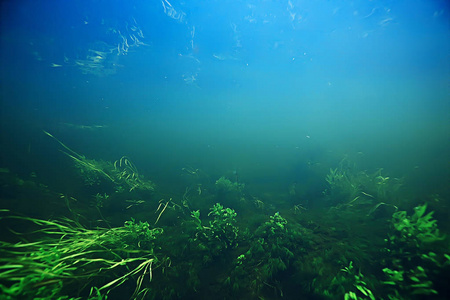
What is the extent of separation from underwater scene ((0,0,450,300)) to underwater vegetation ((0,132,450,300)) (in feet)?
0.08

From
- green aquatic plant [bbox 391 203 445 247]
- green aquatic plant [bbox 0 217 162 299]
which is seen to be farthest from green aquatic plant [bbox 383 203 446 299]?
green aquatic plant [bbox 0 217 162 299]

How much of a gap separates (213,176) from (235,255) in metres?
4.91

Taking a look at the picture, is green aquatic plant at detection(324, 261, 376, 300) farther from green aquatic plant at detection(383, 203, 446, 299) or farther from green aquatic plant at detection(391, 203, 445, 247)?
green aquatic plant at detection(391, 203, 445, 247)

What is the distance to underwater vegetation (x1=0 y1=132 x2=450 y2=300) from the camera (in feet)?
5.62

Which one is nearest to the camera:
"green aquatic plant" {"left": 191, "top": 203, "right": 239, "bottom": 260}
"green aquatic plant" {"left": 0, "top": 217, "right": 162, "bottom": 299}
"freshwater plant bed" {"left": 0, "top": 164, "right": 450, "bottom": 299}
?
"green aquatic plant" {"left": 0, "top": 217, "right": 162, "bottom": 299}

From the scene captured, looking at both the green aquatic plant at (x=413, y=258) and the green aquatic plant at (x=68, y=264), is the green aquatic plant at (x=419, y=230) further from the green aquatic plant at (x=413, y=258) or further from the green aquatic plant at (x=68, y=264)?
the green aquatic plant at (x=68, y=264)

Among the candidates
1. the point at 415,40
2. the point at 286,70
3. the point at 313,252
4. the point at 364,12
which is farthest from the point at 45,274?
the point at 415,40

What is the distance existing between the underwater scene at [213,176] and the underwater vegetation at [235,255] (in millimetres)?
23

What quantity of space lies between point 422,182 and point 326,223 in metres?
2.89

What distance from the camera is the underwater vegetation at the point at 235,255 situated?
5.62 feet

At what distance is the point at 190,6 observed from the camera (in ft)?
34.0

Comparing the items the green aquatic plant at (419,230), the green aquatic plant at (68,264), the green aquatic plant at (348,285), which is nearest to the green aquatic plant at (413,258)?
the green aquatic plant at (419,230)

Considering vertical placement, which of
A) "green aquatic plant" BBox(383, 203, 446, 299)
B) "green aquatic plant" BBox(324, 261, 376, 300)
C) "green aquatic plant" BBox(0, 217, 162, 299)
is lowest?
"green aquatic plant" BBox(0, 217, 162, 299)

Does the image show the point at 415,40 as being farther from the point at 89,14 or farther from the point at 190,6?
the point at 89,14
